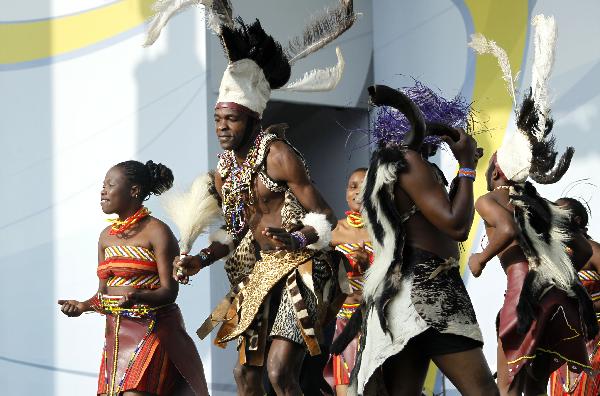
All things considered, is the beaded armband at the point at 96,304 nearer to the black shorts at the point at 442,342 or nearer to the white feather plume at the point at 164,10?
the white feather plume at the point at 164,10

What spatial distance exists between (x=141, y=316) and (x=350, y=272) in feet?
5.53

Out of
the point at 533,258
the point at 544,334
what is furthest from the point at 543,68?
the point at 544,334

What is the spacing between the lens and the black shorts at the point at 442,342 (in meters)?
4.72

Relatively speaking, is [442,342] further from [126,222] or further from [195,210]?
[126,222]

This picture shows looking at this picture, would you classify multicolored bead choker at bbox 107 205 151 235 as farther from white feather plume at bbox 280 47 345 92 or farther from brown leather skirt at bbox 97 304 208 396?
white feather plume at bbox 280 47 345 92

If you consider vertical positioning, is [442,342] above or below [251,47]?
below

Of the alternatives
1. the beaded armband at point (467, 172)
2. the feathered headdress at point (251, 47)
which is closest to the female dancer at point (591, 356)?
the feathered headdress at point (251, 47)

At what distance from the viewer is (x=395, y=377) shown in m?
4.84

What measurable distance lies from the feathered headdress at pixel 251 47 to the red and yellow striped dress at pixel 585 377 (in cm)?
269

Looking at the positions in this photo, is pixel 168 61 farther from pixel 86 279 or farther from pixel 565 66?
pixel 565 66

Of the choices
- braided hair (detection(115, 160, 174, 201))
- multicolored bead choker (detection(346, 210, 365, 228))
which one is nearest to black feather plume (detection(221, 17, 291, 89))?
braided hair (detection(115, 160, 174, 201))

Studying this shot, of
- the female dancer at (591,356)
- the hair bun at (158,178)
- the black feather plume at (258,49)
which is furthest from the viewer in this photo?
the female dancer at (591,356)

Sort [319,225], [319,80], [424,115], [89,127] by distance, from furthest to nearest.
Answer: [89,127] → [319,80] → [319,225] → [424,115]

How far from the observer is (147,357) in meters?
6.84
